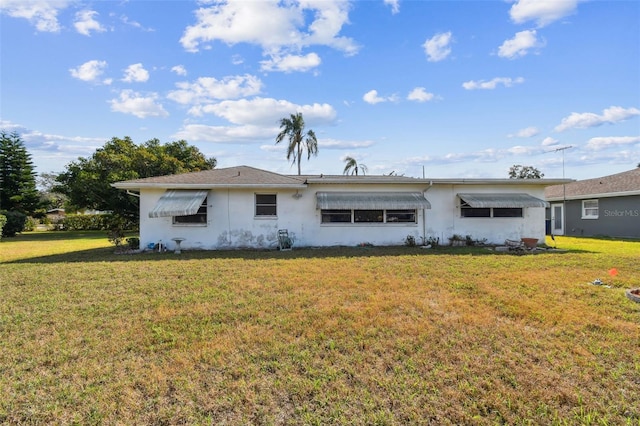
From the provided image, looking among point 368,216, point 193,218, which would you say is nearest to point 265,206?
point 193,218

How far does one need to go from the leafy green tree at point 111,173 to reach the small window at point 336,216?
63.7 ft

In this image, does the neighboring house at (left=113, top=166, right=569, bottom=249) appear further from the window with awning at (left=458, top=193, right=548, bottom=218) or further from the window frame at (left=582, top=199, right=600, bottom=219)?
the window frame at (left=582, top=199, right=600, bottom=219)

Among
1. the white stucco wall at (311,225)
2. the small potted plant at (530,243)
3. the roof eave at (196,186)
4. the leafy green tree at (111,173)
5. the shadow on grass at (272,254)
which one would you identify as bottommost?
the shadow on grass at (272,254)

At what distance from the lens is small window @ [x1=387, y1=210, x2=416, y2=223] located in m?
14.7

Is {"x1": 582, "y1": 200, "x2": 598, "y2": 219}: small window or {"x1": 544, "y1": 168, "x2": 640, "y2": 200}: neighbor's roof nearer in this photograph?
{"x1": 544, "y1": 168, "x2": 640, "y2": 200}: neighbor's roof

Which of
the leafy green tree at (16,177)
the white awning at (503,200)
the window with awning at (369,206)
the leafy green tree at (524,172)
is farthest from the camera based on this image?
the leafy green tree at (524,172)

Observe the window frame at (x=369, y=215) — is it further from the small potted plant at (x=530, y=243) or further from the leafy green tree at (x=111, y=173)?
the leafy green tree at (x=111, y=173)

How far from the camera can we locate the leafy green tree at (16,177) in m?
28.3

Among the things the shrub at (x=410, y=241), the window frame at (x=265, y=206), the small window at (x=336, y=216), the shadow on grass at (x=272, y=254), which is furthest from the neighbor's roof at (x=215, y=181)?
the shrub at (x=410, y=241)

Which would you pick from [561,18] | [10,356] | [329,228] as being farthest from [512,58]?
[10,356]

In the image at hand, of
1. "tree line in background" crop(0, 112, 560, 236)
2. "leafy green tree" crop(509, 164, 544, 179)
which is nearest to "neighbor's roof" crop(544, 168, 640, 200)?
"tree line in background" crop(0, 112, 560, 236)

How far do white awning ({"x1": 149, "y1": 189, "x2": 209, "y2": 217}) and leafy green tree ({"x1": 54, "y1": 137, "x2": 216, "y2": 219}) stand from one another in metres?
15.7

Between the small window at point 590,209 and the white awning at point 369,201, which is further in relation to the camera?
the small window at point 590,209

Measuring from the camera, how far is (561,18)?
1114 cm
